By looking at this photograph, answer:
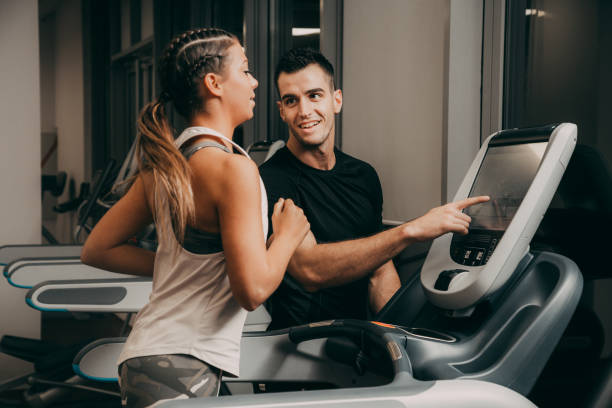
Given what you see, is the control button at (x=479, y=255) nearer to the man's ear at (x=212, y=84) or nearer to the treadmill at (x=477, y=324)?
the treadmill at (x=477, y=324)

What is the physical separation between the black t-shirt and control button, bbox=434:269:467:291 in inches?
22.3

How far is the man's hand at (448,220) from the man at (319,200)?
0.33 metres

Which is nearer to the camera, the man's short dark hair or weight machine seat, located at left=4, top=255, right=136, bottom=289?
the man's short dark hair

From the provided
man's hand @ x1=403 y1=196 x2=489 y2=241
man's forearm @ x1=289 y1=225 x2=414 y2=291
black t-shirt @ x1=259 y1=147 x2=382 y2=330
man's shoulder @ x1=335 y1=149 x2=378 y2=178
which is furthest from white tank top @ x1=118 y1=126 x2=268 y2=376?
man's shoulder @ x1=335 y1=149 x2=378 y2=178

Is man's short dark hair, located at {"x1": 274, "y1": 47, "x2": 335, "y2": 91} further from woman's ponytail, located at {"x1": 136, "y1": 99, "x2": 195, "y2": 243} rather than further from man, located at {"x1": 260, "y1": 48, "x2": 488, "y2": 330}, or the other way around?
woman's ponytail, located at {"x1": 136, "y1": 99, "x2": 195, "y2": 243}

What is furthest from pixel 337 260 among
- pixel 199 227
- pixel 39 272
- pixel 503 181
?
pixel 39 272

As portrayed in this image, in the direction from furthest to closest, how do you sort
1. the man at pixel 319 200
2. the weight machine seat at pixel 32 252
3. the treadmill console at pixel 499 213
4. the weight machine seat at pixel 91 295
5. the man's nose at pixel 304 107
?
1. the weight machine seat at pixel 32 252
2. the weight machine seat at pixel 91 295
3. the man's nose at pixel 304 107
4. the man at pixel 319 200
5. the treadmill console at pixel 499 213

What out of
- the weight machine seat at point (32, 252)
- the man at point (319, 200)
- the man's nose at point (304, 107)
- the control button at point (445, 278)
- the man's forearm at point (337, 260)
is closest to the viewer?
the control button at point (445, 278)

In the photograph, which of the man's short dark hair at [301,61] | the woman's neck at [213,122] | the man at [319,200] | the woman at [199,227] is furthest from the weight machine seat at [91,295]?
the woman's neck at [213,122]

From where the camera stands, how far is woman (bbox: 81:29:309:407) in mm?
1066

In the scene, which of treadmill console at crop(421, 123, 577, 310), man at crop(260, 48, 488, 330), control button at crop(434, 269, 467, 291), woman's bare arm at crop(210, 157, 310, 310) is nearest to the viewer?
woman's bare arm at crop(210, 157, 310, 310)

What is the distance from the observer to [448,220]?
1339 mm

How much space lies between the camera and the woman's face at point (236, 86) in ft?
3.97

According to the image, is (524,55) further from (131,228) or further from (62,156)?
(62,156)
